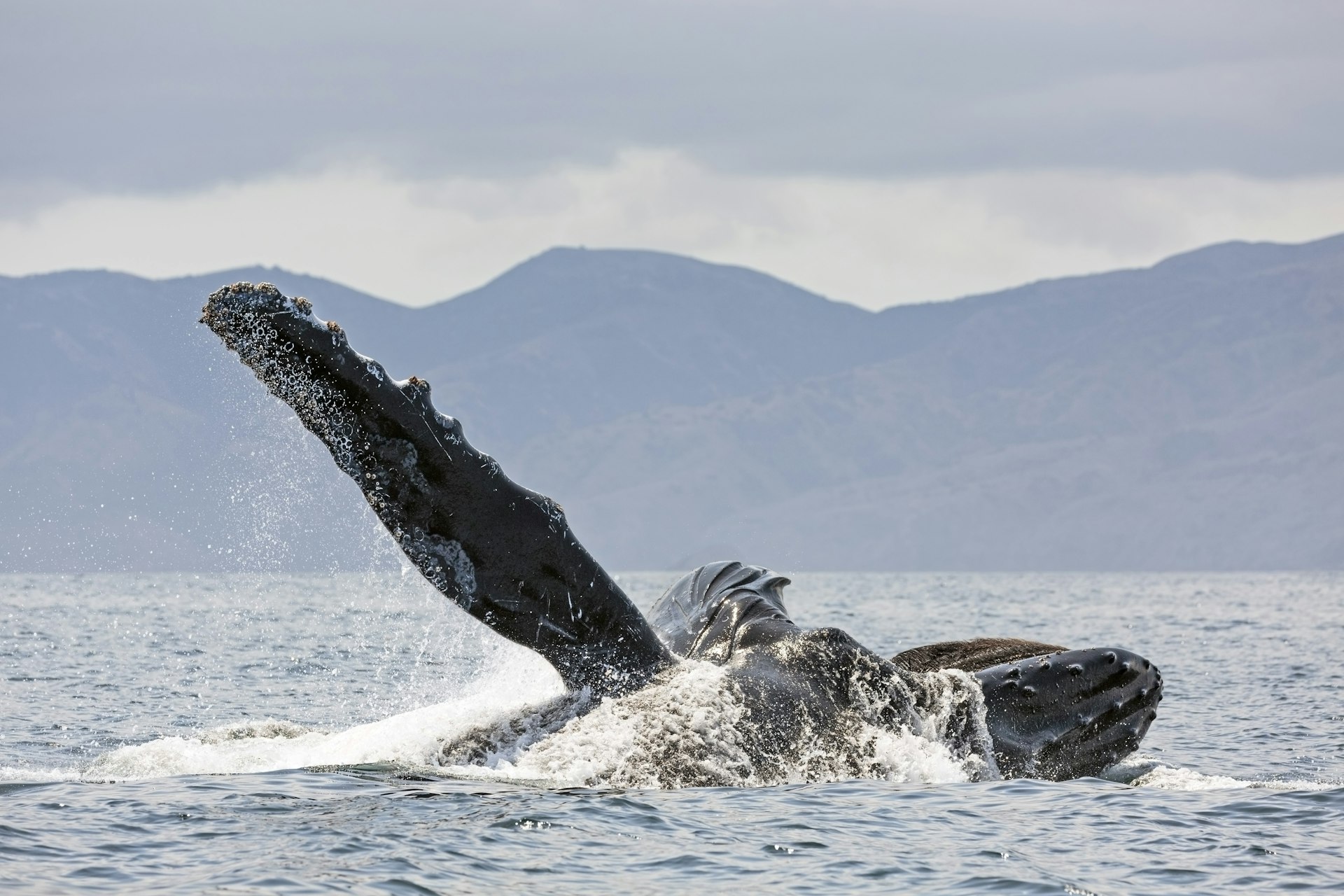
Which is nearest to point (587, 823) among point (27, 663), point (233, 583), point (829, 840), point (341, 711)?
point (829, 840)

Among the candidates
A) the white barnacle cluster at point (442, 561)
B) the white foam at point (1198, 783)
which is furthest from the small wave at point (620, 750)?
the white foam at point (1198, 783)

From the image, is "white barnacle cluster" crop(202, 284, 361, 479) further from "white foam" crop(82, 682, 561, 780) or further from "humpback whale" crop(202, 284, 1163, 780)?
"white foam" crop(82, 682, 561, 780)

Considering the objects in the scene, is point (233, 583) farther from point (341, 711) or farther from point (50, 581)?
point (341, 711)

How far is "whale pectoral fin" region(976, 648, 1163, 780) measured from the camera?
11586 mm

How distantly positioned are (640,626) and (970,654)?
9.79 ft

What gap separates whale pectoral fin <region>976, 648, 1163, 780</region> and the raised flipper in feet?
7.82

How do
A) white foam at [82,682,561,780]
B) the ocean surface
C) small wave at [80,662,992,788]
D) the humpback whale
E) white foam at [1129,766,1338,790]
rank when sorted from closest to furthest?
the ocean surface < the humpback whale < small wave at [80,662,992,788] < white foam at [82,682,561,780] < white foam at [1129,766,1338,790]

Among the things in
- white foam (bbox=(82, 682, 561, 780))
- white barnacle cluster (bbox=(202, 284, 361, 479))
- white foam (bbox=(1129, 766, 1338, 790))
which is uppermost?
white barnacle cluster (bbox=(202, 284, 361, 479))

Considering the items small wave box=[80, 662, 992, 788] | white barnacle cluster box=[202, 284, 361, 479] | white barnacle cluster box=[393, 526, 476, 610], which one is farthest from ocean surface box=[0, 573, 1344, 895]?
white barnacle cluster box=[202, 284, 361, 479]

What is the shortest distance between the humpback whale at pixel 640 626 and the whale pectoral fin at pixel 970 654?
20mm

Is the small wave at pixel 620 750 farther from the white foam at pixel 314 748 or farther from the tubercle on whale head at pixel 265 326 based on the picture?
the tubercle on whale head at pixel 265 326

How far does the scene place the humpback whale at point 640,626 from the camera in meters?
9.41

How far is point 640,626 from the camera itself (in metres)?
11.0

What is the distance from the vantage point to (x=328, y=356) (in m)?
9.27
